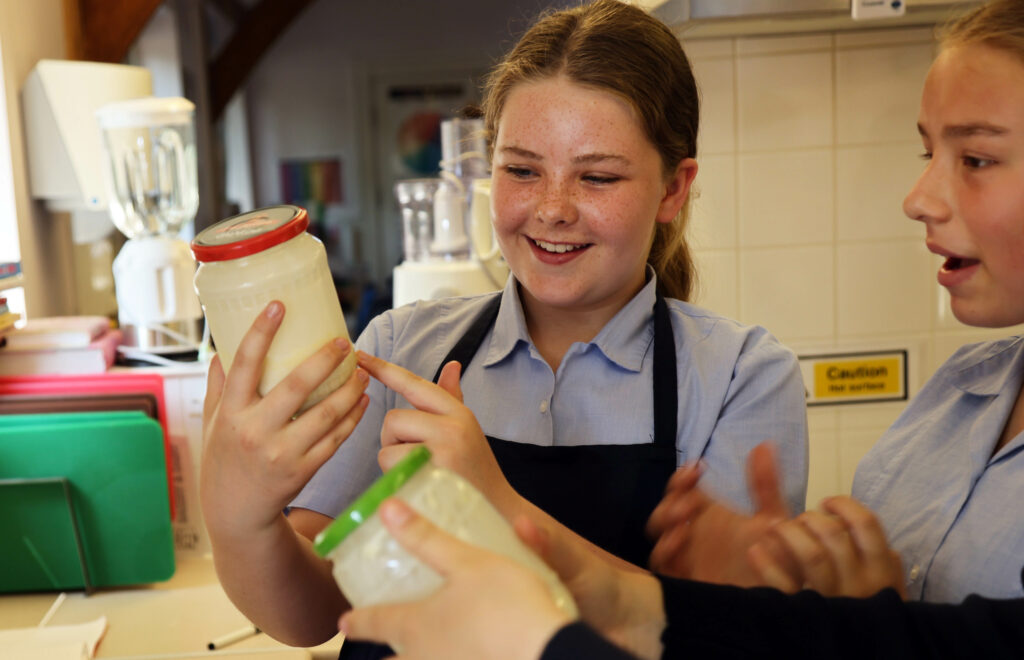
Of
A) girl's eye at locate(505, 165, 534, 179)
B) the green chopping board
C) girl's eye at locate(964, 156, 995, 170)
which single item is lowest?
the green chopping board

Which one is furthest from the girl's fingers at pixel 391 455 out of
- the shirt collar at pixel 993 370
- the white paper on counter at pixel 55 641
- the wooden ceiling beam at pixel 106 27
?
the wooden ceiling beam at pixel 106 27

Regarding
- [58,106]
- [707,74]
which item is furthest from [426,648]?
[58,106]

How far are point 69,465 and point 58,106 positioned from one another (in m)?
0.99

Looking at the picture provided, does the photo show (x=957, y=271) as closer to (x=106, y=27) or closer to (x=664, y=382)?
(x=664, y=382)

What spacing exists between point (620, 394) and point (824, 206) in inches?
47.3

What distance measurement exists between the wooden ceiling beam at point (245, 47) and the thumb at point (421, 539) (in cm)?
475

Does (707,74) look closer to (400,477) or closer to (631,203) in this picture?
(631,203)

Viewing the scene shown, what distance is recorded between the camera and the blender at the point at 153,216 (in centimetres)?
182

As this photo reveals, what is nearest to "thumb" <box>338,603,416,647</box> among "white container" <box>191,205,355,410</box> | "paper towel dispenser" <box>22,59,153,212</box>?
"white container" <box>191,205,355,410</box>

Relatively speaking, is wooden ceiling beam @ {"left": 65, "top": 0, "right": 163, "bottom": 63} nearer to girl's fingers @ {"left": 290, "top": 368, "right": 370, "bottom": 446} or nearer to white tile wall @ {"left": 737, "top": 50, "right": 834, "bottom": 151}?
white tile wall @ {"left": 737, "top": 50, "right": 834, "bottom": 151}

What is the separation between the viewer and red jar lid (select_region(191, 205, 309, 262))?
67 cm

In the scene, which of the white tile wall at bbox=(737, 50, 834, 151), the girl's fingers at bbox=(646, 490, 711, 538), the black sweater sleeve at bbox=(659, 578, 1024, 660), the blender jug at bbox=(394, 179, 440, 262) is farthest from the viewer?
the blender jug at bbox=(394, 179, 440, 262)

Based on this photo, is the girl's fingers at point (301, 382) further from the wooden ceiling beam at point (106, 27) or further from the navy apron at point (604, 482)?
the wooden ceiling beam at point (106, 27)

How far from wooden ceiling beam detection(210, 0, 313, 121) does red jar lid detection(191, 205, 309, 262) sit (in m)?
4.43
